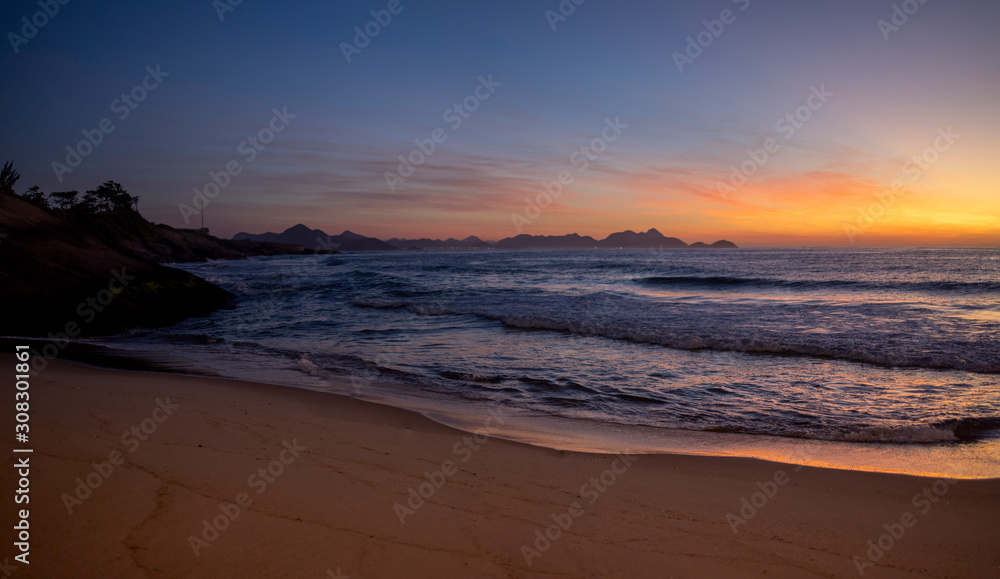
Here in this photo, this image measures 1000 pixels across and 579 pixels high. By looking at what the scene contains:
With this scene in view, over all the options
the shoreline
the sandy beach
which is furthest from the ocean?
the sandy beach

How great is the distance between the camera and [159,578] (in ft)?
8.16

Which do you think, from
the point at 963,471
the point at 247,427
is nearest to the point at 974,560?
the point at 963,471

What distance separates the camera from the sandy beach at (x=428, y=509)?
2811mm

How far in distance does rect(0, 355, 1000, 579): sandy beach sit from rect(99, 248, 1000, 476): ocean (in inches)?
38.6

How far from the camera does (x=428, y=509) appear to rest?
11.4 ft

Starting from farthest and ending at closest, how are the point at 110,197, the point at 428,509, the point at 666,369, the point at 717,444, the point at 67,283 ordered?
the point at 110,197
the point at 67,283
the point at 666,369
the point at 717,444
the point at 428,509

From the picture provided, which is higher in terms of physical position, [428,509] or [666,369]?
[428,509]

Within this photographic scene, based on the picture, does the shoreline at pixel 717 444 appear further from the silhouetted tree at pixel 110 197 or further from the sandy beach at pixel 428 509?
A: the silhouetted tree at pixel 110 197

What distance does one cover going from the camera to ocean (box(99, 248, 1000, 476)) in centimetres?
605

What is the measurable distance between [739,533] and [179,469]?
174 inches

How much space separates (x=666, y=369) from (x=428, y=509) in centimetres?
733

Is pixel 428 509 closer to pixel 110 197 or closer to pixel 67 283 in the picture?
pixel 67 283

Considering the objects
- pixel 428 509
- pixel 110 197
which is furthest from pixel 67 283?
pixel 110 197

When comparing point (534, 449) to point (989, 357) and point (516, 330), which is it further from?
point (989, 357)
